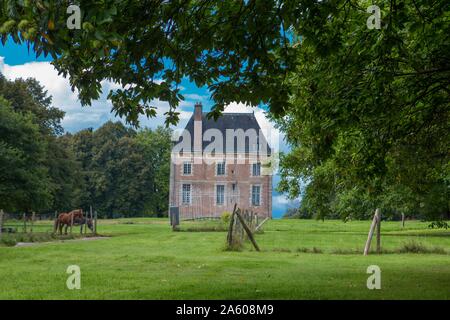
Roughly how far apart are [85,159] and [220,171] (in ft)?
68.7

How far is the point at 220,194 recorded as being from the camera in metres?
64.6

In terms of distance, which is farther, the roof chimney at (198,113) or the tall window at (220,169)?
the tall window at (220,169)

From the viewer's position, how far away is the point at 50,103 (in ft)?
203

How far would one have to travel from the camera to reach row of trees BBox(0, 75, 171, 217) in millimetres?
38156

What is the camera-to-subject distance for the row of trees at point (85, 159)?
125ft

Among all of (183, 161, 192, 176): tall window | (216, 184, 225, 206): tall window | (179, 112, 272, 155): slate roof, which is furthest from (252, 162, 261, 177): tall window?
(183, 161, 192, 176): tall window

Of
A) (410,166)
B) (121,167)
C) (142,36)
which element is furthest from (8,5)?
(121,167)

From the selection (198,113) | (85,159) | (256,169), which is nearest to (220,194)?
(256,169)

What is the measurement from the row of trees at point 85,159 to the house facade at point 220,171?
366 inches

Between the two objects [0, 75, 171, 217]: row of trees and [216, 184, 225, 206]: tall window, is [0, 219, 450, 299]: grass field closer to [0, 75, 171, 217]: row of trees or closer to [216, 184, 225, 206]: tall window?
[0, 75, 171, 217]: row of trees

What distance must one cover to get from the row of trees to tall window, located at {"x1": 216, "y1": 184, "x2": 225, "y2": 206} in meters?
12.6

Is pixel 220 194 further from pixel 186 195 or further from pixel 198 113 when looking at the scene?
pixel 198 113

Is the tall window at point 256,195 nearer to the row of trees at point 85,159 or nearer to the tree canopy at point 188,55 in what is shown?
the row of trees at point 85,159

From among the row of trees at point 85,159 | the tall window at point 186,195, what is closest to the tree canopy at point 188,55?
the row of trees at point 85,159
